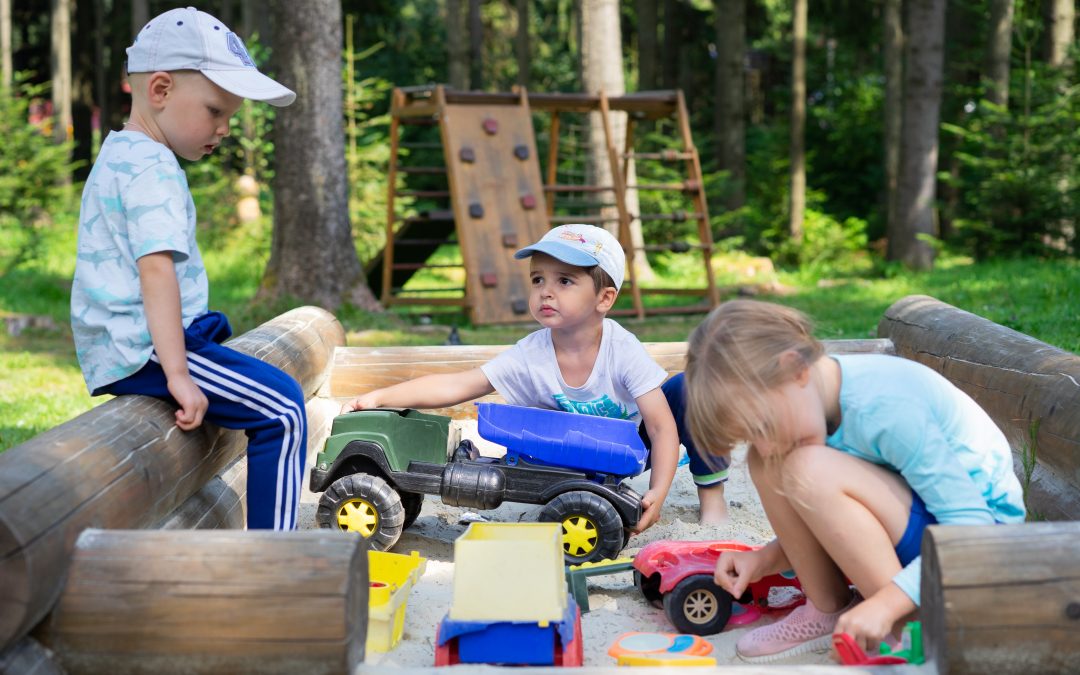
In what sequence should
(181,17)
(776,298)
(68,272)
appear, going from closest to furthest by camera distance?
(181,17) → (776,298) → (68,272)

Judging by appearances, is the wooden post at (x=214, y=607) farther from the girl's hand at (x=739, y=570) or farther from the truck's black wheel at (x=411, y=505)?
the truck's black wheel at (x=411, y=505)

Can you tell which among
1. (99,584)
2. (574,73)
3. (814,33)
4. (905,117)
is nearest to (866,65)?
(814,33)

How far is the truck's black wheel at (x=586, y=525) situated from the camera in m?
2.97

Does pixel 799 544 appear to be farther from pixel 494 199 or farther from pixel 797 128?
pixel 797 128

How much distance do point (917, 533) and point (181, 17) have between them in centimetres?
209

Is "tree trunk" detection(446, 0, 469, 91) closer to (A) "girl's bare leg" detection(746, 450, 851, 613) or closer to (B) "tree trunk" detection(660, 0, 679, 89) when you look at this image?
(B) "tree trunk" detection(660, 0, 679, 89)

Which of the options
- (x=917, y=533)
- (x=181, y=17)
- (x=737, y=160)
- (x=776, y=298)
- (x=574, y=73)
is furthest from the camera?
(x=574, y=73)

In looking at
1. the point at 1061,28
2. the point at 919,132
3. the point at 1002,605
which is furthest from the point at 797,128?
the point at 1002,605

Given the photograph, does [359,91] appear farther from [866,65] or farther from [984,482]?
[866,65]

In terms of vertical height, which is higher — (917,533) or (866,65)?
(866,65)

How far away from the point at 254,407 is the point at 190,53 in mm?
879

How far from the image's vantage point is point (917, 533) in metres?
2.19

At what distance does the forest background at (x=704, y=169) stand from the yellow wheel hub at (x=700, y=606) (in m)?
2.90

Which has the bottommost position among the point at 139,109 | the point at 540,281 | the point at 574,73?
the point at 540,281
